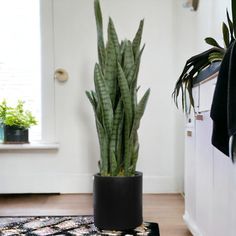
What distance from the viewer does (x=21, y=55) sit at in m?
2.75

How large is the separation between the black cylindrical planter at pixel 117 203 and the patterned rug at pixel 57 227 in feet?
0.15

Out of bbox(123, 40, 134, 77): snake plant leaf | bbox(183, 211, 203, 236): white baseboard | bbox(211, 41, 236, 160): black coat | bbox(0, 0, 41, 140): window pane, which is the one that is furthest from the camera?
bbox(0, 0, 41, 140): window pane

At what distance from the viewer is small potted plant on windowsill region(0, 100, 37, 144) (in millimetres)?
2594

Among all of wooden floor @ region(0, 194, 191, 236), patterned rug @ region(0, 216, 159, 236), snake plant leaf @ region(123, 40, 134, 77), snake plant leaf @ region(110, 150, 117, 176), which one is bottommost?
wooden floor @ region(0, 194, 191, 236)

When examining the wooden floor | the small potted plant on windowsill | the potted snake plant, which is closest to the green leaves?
the small potted plant on windowsill

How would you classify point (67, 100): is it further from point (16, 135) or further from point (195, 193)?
point (195, 193)

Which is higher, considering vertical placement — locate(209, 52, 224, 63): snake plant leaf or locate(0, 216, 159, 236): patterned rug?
locate(209, 52, 224, 63): snake plant leaf

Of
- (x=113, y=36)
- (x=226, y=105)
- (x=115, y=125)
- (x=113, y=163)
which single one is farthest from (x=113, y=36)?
(x=226, y=105)

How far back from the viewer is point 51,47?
267 cm

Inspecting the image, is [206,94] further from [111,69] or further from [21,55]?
[21,55]

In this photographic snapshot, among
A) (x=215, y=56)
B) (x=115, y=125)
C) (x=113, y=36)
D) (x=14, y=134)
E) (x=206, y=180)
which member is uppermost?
(x=113, y=36)

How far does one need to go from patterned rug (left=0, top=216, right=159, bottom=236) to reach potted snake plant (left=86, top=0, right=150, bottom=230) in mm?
54

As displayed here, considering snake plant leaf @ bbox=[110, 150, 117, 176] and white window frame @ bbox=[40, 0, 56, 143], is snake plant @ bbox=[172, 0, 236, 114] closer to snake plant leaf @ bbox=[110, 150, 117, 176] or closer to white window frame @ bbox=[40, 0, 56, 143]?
snake plant leaf @ bbox=[110, 150, 117, 176]

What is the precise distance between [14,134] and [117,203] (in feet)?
4.43
